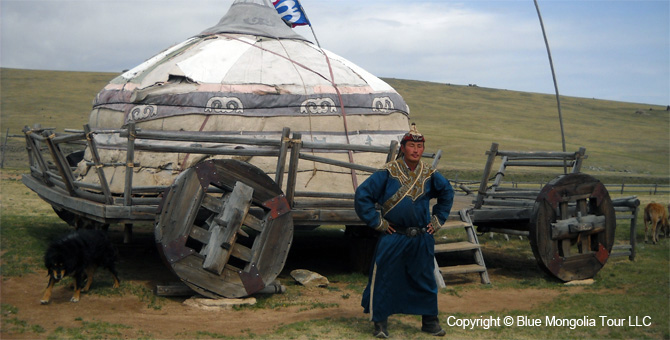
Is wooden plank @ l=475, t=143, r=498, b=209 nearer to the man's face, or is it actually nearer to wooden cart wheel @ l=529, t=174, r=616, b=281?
wooden cart wheel @ l=529, t=174, r=616, b=281

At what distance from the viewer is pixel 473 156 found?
3869cm

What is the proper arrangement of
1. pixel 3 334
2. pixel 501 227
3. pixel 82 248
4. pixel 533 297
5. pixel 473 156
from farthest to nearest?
pixel 473 156 < pixel 501 227 < pixel 533 297 < pixel 82 248 < pixel 3 334

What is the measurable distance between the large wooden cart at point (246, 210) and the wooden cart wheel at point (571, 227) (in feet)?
0.04

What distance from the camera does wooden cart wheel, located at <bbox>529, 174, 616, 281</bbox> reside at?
830 cm

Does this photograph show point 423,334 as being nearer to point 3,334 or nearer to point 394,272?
point 394,272

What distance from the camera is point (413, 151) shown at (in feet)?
17.5

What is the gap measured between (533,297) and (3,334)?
17.2 ft

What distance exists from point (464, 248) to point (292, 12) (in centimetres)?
507

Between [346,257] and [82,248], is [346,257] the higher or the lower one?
the lower one

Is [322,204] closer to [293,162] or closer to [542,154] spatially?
[293,162]

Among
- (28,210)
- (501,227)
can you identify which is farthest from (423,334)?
(28,210)

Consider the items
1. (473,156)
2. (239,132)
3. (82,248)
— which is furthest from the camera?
(473,156)

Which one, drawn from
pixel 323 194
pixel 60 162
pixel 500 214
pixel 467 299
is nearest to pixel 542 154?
pixel 500 214

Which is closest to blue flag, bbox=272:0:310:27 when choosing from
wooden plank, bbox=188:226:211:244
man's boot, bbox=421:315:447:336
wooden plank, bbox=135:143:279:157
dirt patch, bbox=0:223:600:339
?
dirt patch, bbox=0:223:600:339
